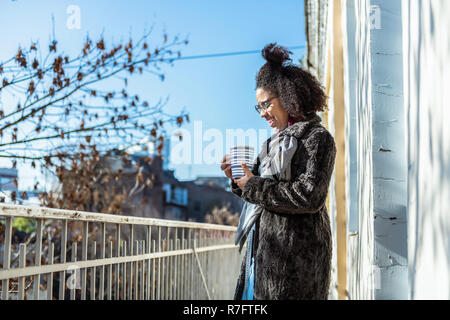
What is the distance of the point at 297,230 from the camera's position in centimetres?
190

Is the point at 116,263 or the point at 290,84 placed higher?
the point at 290,84

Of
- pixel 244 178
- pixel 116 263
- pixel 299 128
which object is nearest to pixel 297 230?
pixel 244 178

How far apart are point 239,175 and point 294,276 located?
47cm

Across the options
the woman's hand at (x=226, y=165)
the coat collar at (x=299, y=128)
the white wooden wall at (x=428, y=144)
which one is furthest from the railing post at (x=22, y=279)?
the white wooden wall at (x=428, y=144)

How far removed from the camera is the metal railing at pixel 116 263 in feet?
7.16

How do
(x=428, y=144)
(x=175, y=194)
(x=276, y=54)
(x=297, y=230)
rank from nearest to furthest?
(x=428, y=144) < (x=297, y=230) < (x=276, y=54) < (x=175, y=194)

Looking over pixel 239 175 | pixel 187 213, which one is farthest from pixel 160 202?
pixel 239 175

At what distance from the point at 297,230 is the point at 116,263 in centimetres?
162

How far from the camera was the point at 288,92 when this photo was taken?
211 cm

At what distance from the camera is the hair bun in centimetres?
220

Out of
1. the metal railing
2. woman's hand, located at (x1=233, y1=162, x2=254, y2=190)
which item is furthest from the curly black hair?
the metal railing

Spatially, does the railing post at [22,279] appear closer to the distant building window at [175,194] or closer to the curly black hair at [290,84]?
the curly black hair at [290,84]

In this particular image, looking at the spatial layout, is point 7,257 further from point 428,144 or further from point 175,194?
point 175,194
